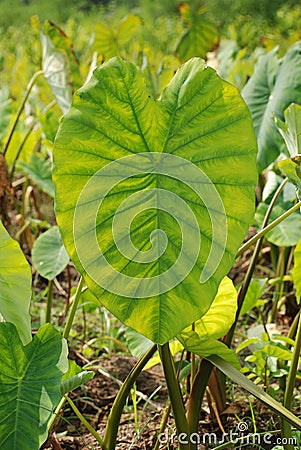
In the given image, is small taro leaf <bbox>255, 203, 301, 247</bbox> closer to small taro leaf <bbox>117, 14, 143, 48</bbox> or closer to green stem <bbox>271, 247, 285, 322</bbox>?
green stem <bbox>271, 247, 285, 322</bbox>

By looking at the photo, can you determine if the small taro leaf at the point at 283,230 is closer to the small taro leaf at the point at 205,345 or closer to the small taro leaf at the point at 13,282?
the small taro leaf at the point at 205,345

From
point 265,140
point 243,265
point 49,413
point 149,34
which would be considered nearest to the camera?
point 49,413

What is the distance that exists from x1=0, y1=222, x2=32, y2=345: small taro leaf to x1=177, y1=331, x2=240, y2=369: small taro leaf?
0.71 ft

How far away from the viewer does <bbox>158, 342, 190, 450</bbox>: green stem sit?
2.88ft

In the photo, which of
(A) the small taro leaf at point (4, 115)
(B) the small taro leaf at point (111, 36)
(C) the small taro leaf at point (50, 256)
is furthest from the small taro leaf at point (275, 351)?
(B) the small taro leaf at point (111, 36)

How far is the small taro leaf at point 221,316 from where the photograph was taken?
0.94 m

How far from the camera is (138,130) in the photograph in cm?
81

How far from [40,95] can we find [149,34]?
9.42ft

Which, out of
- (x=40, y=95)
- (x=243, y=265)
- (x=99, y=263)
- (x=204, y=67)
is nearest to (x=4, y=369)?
(x=99, y=263)

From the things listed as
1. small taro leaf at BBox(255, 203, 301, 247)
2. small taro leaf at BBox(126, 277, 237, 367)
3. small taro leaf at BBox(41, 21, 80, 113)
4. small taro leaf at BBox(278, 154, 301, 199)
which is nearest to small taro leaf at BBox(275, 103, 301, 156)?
small taro leaf at BBox(278, 154, 301, 199)

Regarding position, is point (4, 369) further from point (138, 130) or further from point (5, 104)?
→ point (5, 104)

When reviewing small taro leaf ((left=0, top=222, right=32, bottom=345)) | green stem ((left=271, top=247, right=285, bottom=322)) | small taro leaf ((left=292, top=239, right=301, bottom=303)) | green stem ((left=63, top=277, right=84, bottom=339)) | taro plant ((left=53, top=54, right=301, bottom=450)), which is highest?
taro plant ((left=53, top=54, right=301, bottom=450))

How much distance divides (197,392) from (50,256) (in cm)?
50

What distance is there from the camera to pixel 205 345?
0.89 m
